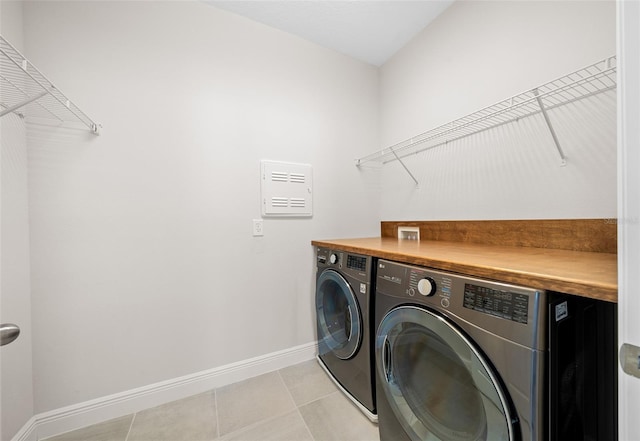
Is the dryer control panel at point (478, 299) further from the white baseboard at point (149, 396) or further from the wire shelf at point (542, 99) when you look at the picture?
the white baseboard at point (149, 396)

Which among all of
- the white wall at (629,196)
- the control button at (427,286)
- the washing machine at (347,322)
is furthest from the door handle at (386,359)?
the white wall at (629,196)

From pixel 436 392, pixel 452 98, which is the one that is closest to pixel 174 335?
pixel 436 392

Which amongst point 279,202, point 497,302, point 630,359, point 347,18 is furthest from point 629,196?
point 347,18

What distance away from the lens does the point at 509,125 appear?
139 centimetres

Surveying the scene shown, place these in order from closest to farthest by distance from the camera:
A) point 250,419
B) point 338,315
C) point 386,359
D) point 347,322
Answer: point 386,359 < point 250,419 < point 347,322 < point 338,315

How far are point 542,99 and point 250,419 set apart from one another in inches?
91.7

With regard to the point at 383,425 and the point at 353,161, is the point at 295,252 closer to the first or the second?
the point at 353,161

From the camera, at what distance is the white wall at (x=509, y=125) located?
110cm

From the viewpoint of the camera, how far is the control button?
89 centimetres

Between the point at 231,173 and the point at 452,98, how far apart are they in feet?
5.38

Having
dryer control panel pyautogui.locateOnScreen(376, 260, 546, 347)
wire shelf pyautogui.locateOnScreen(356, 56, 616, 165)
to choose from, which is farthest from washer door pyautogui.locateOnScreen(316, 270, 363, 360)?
wire shelf pyautogui.locateOnScreen(356, 56, 616, 165)

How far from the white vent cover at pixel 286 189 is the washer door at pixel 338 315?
553mm

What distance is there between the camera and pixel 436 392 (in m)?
0.96

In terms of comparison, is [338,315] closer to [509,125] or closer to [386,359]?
[386,359]
